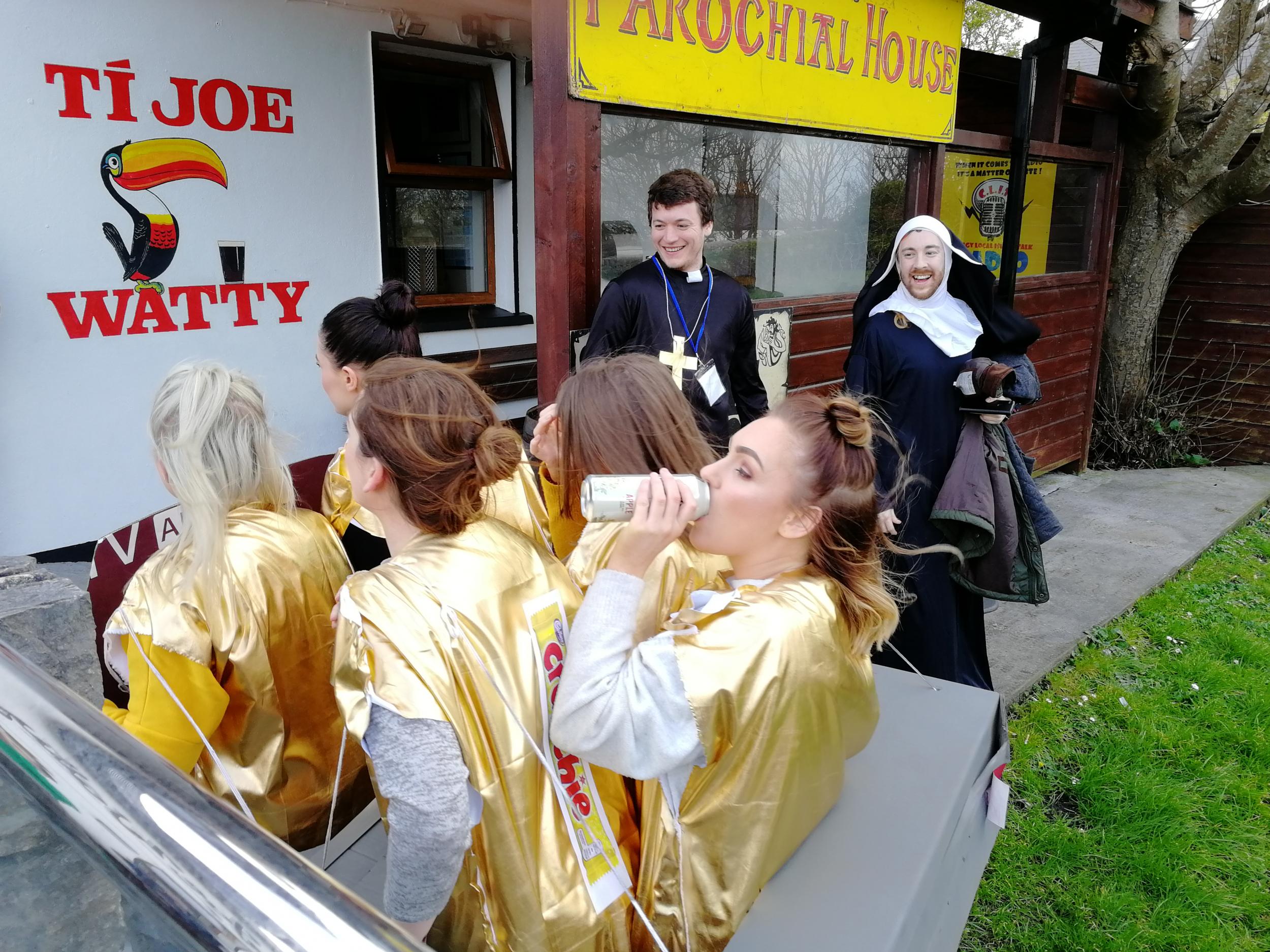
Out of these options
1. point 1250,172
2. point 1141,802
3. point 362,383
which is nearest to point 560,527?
point 362,383

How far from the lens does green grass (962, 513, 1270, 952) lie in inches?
101

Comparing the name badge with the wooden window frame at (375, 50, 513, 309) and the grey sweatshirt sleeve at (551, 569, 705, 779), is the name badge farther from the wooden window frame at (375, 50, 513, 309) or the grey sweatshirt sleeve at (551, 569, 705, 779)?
the grey sweatshirt sleeve at (551, 569, 705, 779)

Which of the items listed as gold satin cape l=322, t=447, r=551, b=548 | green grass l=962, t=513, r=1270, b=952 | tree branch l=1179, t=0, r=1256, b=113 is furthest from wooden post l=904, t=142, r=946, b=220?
gold satin cape l=322, t=447, r=551, b=548

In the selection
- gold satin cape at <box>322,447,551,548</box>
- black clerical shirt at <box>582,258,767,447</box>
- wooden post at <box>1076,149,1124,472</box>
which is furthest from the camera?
wooden post at <box>1076,149,1124,472</box>

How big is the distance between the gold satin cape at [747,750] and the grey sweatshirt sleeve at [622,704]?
0.08 ft

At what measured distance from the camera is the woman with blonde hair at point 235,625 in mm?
1534

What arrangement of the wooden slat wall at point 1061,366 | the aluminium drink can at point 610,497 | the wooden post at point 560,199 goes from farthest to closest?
the wooden slat wall at point 1061,366, the wooden post at point 560,199, the aluminium drink can at point 610,497

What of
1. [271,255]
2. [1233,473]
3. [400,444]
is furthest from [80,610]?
[1233,473]

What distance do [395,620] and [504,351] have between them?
3820 millimetres

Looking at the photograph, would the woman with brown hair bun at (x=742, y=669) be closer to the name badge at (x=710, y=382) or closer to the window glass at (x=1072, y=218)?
the name badge at (x=710, y=382)

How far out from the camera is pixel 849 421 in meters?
1.50

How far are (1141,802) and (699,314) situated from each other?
2157 mm

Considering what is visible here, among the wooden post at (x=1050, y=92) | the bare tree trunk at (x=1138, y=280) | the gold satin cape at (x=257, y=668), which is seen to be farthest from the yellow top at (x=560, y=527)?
the bare tree trunk at (x=1138, y=280)

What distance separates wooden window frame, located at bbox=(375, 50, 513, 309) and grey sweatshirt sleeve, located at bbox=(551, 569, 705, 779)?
3269mm
